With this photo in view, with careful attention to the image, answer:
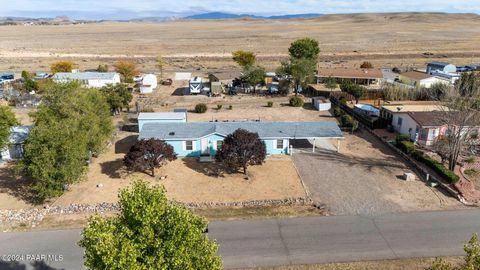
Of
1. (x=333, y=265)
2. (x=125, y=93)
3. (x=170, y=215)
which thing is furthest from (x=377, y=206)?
(x=125, y=93)

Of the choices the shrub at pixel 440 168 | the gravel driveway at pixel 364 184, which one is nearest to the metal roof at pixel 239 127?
the gravel driveway at pixel 364 184

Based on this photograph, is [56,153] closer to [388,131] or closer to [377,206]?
[377,206]

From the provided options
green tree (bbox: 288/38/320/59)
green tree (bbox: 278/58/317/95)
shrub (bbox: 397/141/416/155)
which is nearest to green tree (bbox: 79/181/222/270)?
shrub (bbox: 397/141/416/155)

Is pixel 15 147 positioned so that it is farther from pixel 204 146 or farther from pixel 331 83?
pixel 331 83

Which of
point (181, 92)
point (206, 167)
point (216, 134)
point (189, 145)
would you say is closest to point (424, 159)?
point (216, 134)

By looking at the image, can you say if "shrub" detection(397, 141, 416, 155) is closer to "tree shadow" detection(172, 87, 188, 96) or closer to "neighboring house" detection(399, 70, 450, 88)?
"neighboring house" detection(399, 70, 450, 88)

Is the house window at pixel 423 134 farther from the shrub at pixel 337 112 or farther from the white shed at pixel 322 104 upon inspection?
the white shed at pixel 322 104
